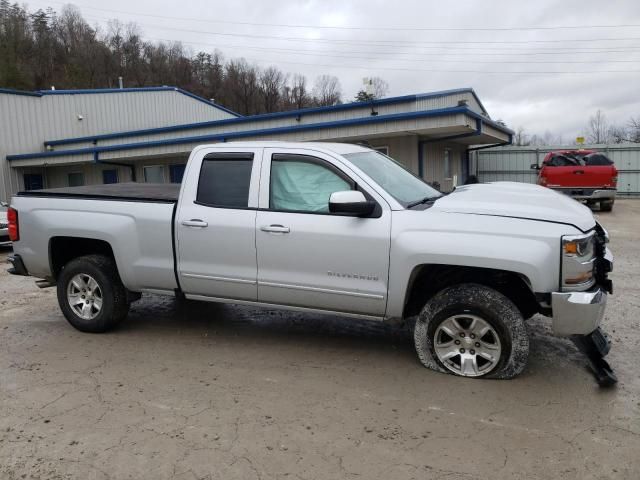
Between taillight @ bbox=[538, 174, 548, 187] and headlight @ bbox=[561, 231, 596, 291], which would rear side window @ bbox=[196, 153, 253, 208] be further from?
taillight @ bbox=[538, 174, 548, 187]

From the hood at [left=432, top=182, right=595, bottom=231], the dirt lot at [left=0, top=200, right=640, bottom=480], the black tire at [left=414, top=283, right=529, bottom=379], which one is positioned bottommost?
the dirt lot at [left=0, top=200, right=640, bottom=480]

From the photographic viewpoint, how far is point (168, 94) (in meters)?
29.4

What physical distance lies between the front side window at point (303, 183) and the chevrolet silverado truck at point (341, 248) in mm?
11

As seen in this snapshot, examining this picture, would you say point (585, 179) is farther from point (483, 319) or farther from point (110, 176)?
point (110, 176)

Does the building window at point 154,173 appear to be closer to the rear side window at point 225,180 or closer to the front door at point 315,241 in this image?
the rear side window at point 225,180

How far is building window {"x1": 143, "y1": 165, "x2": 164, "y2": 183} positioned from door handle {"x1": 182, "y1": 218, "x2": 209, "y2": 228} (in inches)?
675

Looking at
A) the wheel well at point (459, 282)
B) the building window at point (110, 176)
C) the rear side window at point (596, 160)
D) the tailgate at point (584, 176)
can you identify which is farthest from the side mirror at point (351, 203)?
the building window at point (110, 176)

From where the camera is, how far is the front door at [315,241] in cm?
438

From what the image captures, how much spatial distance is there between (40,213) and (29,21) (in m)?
62.3

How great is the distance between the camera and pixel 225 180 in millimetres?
5035

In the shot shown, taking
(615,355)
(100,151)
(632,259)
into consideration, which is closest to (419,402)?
(615,355)

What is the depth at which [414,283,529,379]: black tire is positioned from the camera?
4090mm

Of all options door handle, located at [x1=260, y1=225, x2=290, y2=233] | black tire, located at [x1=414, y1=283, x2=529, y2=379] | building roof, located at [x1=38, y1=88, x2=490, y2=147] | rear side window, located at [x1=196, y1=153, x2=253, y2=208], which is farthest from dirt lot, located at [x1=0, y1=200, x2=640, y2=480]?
building roof, located at [x1=38, y1=88, x2=490, y2=147]

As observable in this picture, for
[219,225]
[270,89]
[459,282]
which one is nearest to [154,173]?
[219,225]
